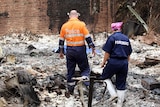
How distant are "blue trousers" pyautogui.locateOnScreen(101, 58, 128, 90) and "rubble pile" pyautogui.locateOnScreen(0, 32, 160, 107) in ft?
1.66

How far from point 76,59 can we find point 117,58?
129 cm

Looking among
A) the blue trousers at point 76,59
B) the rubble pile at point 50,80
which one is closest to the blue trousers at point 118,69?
the rubble pile at point 50,80

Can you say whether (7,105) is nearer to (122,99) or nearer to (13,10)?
(122,99)

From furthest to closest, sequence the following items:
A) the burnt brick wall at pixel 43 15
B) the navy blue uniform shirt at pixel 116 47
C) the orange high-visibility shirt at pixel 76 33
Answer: the burnt brick wall at pixel 43 15, the orange high-visibility shirt at pixel 76 33, the navy blue uniform shirt at pixel 116 47

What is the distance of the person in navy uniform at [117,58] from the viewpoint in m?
5.89

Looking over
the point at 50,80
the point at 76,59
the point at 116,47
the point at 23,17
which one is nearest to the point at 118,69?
the point at 116,47

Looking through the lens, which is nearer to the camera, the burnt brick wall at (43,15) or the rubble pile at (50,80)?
the rubble pile at (50,80)

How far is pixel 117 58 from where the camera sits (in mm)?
5926

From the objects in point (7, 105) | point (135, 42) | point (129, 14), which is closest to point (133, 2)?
point (129, 14)

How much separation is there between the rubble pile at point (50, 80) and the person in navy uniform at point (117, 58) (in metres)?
0.45

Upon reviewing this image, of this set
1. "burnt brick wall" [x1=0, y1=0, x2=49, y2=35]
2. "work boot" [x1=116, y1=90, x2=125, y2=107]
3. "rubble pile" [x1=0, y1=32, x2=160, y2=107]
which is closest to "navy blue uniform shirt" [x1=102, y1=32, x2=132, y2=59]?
"work boot" [x1=116, y1=90, x2=125, y2=107]

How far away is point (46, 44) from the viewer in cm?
1373

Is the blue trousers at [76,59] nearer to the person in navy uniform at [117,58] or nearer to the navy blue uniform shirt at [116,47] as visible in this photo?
the person in navy uniform at [117,58]

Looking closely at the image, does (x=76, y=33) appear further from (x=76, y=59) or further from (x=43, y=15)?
(x=43, y=15)
